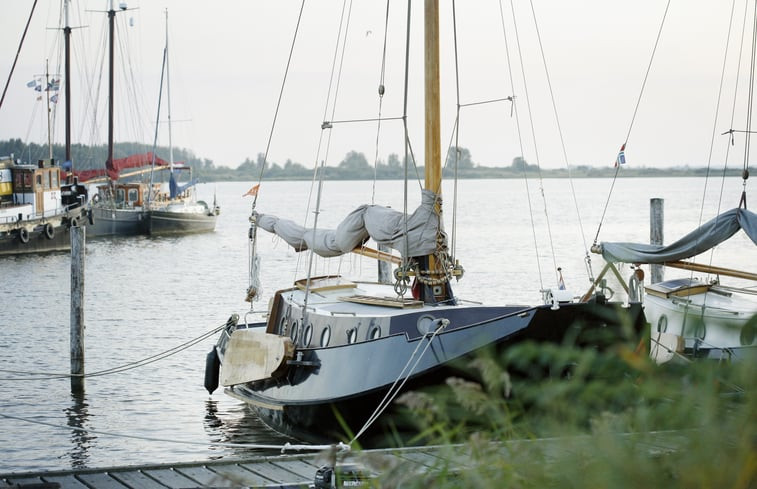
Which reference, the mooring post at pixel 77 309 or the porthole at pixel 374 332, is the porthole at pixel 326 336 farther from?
the mooring post at pixel 77 309

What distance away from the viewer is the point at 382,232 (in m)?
14.9

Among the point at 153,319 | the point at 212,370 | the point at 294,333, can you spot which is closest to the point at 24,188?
the point at 153,319

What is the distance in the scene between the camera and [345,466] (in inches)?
364

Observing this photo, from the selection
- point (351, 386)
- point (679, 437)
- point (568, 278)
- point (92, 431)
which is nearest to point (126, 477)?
point (351, 386)

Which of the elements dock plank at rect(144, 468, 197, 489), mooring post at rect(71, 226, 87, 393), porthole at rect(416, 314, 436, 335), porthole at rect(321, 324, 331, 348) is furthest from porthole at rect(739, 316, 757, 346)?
mooring post at rect(71, 226, 87, 393)

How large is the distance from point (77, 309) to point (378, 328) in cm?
926

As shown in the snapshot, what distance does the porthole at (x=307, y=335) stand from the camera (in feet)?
49.0

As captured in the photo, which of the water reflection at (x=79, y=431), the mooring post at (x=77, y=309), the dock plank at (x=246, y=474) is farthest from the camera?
the mooring post at (x=77, y=309)

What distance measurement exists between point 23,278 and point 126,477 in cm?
3933

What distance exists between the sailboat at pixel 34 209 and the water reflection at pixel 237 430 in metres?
37.7

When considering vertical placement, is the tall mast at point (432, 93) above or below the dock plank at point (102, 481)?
above

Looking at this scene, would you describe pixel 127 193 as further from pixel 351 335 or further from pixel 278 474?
pixel 278 474

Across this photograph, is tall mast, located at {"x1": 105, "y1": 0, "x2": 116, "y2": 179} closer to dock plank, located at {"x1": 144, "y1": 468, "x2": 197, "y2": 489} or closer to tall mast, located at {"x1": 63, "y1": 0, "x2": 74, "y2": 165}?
tall mast, located at {"x1": 63, "y1": 0, "x2": 74, "y2": 165}

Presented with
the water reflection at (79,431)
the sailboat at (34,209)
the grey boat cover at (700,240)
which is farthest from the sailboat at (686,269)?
the sailboat at (34,209)
